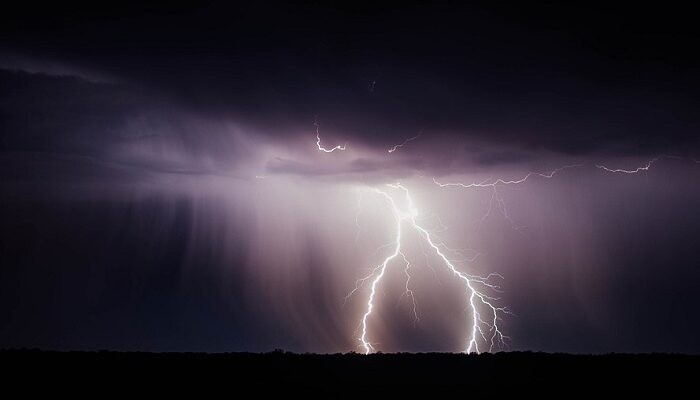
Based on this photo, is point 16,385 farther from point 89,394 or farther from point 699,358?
point 699,358

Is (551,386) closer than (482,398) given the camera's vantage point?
No

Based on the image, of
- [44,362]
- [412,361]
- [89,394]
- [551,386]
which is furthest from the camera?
[412,361]

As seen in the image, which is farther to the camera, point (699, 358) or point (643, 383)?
point (699, 358)

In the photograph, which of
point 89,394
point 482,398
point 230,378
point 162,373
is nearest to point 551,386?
point 482,398

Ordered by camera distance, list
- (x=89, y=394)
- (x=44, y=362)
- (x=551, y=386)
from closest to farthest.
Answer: (x=89, y=394), (x=551, y=386), (x=44, y=362)

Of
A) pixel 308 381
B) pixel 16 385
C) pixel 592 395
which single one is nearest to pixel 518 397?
pixel 592 395

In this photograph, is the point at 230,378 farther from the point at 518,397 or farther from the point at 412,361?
the point at 518,397
